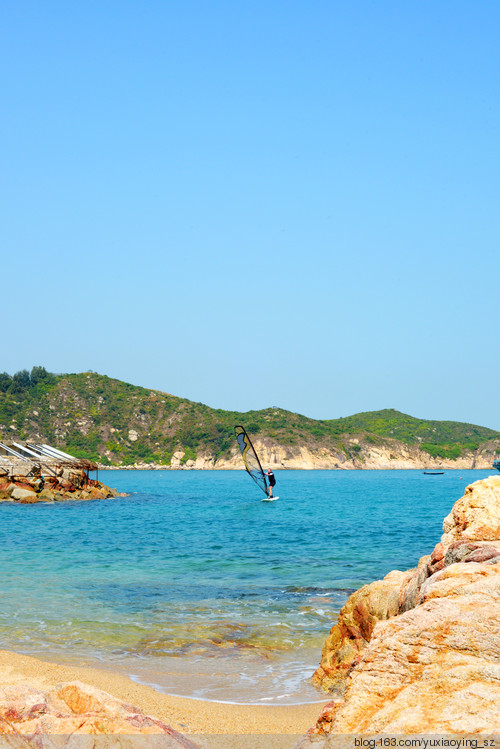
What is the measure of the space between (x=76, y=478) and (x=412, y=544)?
44982 mm

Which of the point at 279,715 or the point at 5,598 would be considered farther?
the point at 5,598

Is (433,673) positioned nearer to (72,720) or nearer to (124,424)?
(72,720)

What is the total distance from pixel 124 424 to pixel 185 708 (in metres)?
170

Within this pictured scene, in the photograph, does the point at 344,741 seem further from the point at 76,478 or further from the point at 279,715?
the point at 76,478

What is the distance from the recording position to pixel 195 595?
1589 cm

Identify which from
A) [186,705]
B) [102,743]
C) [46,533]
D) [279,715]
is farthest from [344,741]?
[46,533]

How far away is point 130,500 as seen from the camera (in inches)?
2416

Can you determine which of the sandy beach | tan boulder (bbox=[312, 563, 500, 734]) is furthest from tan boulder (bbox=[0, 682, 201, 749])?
the sandy beach

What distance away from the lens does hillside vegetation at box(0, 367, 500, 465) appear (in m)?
160

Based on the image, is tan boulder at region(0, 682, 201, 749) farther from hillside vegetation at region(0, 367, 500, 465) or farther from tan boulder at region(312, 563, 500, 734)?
hillside vegetation at region(0, 367, 500, 465)

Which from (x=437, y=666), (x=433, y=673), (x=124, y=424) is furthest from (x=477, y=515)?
(x=124, y=424)

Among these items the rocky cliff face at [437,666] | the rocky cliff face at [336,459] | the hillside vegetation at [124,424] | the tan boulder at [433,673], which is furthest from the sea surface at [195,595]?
the rocky cliff face at [336,459]

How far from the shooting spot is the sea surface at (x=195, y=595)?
10.2 meters

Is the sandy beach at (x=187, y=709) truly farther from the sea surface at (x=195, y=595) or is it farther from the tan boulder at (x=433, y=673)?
the tan boulder at (x=433, y=673)
